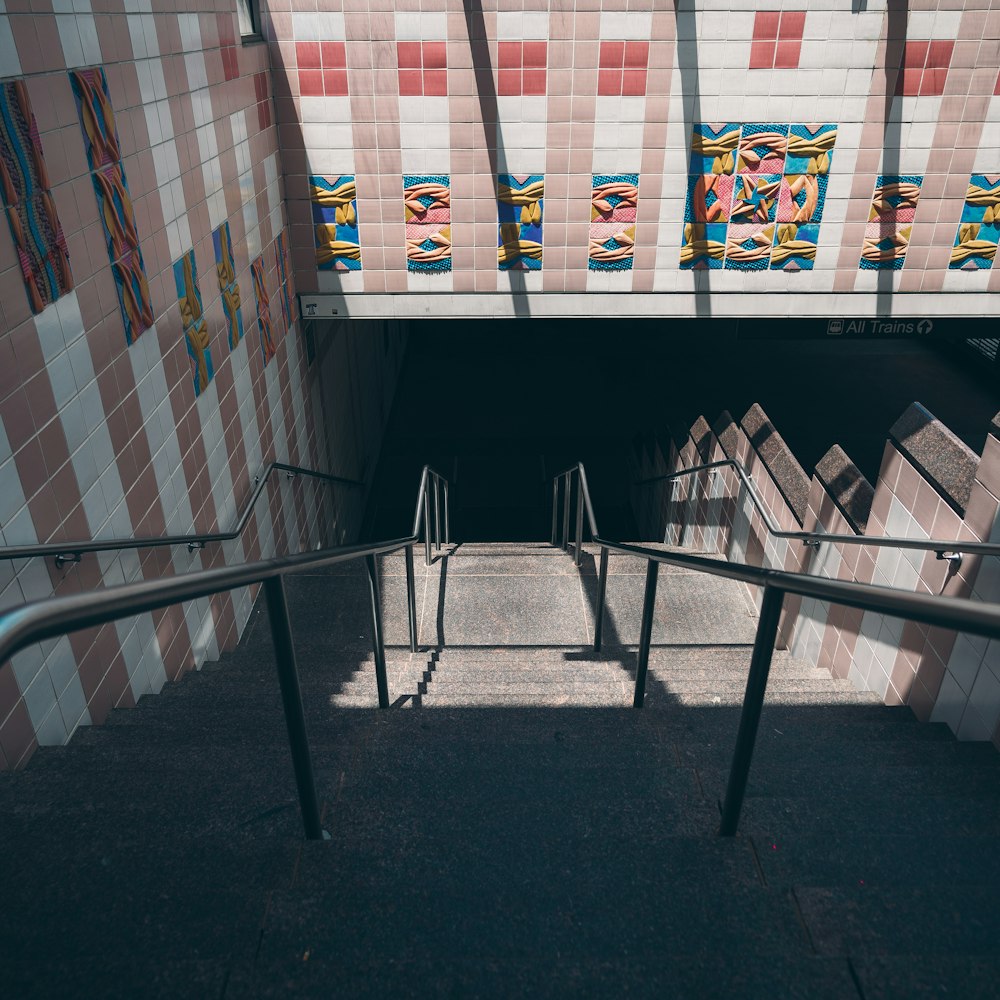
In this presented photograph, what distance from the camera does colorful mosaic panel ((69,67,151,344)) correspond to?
3.37 m

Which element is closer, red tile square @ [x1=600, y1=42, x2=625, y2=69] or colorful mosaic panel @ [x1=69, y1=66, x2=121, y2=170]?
colorful mosaic panel @ [x1=69, y1=66, x2=121, y2=170]

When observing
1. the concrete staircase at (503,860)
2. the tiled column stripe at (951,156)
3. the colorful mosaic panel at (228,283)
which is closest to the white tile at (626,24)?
the tiled column stripe at (951,156)

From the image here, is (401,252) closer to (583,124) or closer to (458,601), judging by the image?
(583,124)

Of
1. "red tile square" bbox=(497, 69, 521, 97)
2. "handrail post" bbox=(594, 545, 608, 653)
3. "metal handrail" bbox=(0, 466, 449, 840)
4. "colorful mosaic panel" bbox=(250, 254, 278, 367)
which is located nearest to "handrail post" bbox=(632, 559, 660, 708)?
"metal handrail" bbox=(0, 466, 449, 840)

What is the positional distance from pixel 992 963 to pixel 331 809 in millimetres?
1601

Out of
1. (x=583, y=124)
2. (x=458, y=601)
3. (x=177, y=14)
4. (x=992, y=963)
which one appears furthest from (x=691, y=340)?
(x=992, y=963)

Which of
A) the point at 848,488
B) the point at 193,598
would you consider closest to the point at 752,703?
the point at 193,598

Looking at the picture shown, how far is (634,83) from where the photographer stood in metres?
6.11

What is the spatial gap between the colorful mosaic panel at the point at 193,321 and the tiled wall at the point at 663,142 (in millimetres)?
2306

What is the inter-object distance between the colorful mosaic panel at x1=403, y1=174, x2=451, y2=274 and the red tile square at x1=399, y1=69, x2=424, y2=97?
0.60 m

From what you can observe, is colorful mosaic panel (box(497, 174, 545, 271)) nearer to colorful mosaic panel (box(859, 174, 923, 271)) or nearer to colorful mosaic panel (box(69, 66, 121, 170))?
colorful mosaic panel (box(859, 174, 923, 271))

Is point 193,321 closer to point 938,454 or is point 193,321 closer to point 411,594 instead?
point 411,594

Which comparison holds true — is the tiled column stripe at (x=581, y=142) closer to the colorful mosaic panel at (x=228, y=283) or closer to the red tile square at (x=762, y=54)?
the red tile square at (x=762, y=54)

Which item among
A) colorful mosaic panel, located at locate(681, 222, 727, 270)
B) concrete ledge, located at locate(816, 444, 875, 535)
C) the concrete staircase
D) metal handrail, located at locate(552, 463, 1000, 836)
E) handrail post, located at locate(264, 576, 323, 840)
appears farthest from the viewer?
colorful mosaic panel, located at locate(681, 222, 727, 270)
